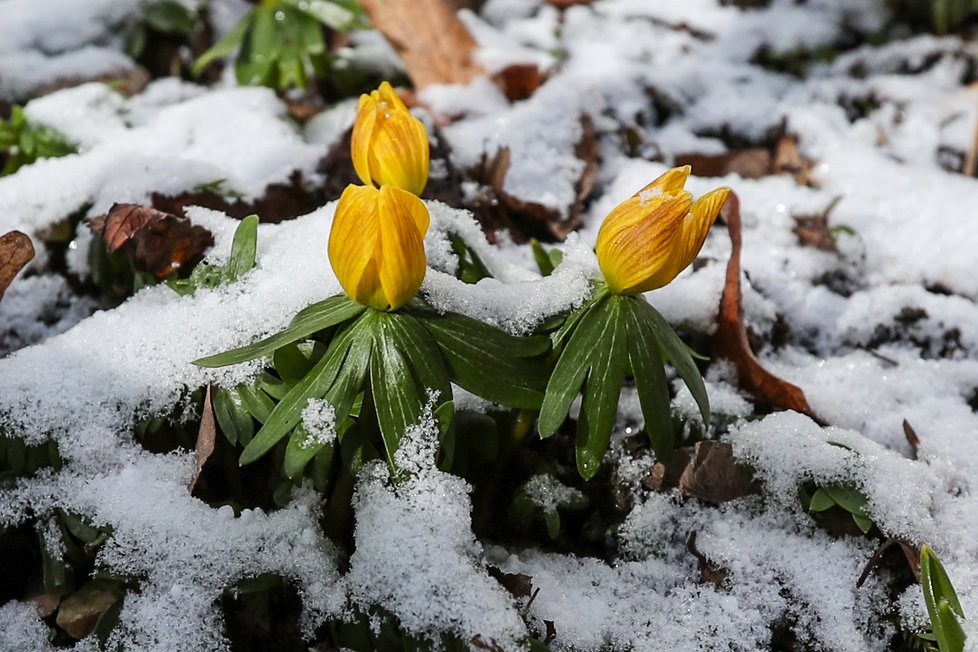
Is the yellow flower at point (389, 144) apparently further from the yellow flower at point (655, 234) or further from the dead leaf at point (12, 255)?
the dead leaf at point (12, 255)

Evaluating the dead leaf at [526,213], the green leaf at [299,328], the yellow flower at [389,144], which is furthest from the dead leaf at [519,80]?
the green leaf at [299,328]

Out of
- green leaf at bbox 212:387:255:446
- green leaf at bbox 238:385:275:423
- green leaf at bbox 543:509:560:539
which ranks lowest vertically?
green leaf at bbox 543:509:560:539

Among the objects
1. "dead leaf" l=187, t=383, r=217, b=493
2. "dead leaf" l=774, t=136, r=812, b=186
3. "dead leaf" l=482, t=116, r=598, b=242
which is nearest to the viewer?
"dead leaf" l=187, t=383, r=217, b=493

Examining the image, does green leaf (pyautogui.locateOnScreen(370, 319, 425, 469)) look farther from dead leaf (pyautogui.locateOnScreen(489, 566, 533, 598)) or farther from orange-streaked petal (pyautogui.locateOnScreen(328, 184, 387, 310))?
dead leaf (pyautogui.locateOnScreen(489, 566, 533, 598))

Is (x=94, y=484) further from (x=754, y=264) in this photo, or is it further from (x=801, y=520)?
(x=754, y=264)

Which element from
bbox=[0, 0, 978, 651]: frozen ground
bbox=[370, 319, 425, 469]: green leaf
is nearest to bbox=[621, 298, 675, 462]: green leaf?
bbox=[0, 0, 978, 651]: frozen ground

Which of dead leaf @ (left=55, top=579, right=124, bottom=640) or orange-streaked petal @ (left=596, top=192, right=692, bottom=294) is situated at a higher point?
orange-streaked petal @ (left=596, top=192, right=692, bottom=294)

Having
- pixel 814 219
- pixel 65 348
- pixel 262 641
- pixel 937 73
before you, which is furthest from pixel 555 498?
pixel 937 73
